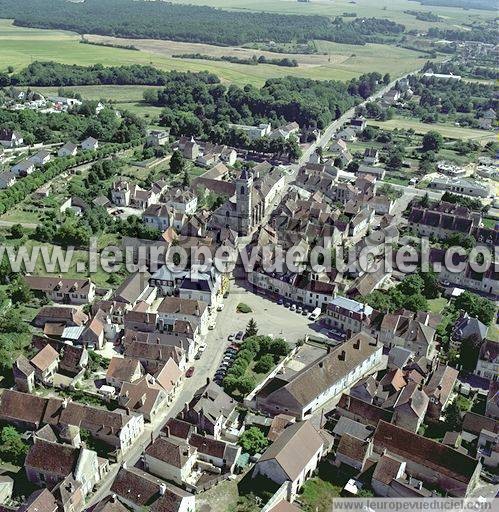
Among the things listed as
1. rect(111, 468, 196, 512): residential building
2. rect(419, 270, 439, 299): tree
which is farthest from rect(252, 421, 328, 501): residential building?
rect(419, 270, 439, 299): tree

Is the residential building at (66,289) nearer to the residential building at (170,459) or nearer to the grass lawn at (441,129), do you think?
the residential building at (170,459)

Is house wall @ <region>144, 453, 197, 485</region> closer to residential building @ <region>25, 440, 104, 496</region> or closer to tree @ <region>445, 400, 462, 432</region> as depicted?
residential building @ <region>25, 440, 104, 496</region>

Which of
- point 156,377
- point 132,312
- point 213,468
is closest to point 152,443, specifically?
point 213,468

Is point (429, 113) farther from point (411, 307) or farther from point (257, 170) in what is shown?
point (411, 307)

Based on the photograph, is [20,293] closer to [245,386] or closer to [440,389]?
[245,386]

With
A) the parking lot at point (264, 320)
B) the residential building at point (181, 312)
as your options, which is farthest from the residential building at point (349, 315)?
the residential building at point (181, 312)
